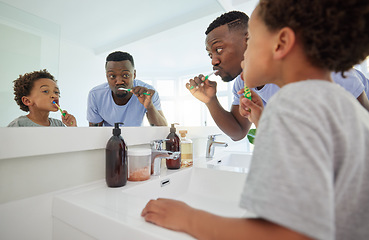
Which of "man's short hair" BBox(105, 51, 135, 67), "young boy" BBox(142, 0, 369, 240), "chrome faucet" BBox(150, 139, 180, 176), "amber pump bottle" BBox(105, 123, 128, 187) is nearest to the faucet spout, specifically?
"chrome faucet" BBox(150, 139, 180, 176)

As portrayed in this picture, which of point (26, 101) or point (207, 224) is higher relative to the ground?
point (26, 101)

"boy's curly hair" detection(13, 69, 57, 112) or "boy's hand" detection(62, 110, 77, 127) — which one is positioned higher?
"boy's curly hair" detection(13, 69, 57, 112)

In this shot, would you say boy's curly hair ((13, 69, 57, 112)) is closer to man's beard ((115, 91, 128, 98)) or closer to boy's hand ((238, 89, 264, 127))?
man's beard ((115, 91, 128, 98))

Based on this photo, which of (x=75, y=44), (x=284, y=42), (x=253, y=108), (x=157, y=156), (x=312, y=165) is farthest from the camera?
(x=75, y=44)

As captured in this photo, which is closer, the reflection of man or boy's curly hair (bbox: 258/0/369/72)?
boy's curly hair (bbox: 258/0/369/72)

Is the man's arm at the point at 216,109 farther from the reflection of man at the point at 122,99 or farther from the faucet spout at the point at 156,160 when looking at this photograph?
the faucet spout at the point at 156,160

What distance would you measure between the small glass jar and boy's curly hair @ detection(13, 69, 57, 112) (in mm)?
514

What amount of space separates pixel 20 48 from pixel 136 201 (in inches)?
35.8

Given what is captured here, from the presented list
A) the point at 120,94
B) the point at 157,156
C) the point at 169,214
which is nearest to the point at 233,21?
the point at 120,94

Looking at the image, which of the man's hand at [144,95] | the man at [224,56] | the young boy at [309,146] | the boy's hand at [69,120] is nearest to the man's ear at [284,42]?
the young boy at [309,146]

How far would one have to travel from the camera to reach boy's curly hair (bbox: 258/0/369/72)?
0.30 meters

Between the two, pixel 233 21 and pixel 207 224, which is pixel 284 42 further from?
pixel 233 21

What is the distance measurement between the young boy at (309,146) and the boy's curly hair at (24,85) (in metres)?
0.87

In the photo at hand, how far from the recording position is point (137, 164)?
750mm
